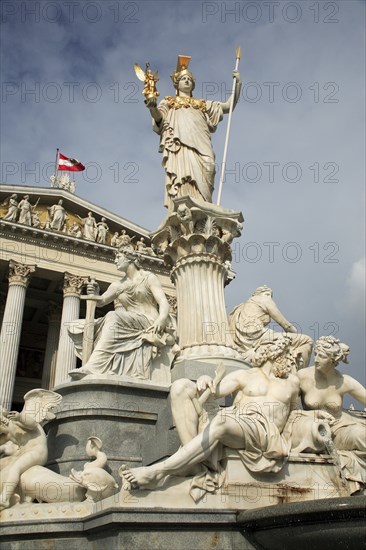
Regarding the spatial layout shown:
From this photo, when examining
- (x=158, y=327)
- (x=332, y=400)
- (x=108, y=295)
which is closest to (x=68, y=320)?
(x=108, y=295)

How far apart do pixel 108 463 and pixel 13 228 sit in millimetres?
32362

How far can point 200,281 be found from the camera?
945cm

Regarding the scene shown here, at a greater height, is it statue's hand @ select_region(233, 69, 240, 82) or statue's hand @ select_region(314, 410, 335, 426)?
statue's hand @ select_region(233, 69, 240, 82)

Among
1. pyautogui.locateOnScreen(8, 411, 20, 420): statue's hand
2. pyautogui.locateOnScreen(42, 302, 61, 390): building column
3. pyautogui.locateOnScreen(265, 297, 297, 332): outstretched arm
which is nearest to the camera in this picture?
pyautogui.locateOnScreen(8, 411, 20, 420): statue's hand

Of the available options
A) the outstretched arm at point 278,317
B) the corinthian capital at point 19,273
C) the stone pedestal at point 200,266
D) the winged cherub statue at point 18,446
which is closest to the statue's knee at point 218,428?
the winged cherub statue at point 18,446

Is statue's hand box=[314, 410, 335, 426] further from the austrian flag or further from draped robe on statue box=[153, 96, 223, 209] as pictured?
the austrian flag

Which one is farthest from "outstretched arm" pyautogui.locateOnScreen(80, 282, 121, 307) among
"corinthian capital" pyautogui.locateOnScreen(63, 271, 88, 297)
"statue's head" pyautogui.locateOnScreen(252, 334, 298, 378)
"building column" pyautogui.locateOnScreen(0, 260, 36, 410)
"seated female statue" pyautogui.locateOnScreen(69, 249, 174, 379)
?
"corinthian capital" pyautogui.locateOnScreen(63, 271, 88, 297)

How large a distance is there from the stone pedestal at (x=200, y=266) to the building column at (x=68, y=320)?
72.1 feet

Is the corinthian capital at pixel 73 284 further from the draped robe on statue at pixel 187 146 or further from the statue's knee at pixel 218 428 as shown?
the statue's knee at pixel 218 428

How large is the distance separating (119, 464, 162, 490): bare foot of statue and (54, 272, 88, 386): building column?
26658 millimetres

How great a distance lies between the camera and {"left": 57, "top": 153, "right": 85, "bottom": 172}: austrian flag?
39625 millimetres

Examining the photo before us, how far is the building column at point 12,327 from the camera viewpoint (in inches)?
1248

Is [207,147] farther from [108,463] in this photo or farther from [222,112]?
→ [108,463]

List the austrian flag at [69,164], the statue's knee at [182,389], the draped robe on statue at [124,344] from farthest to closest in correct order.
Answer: the austrian flag at [69,164] → the draped robe on statue at [124,344] → the statue's knee at [182,389]
